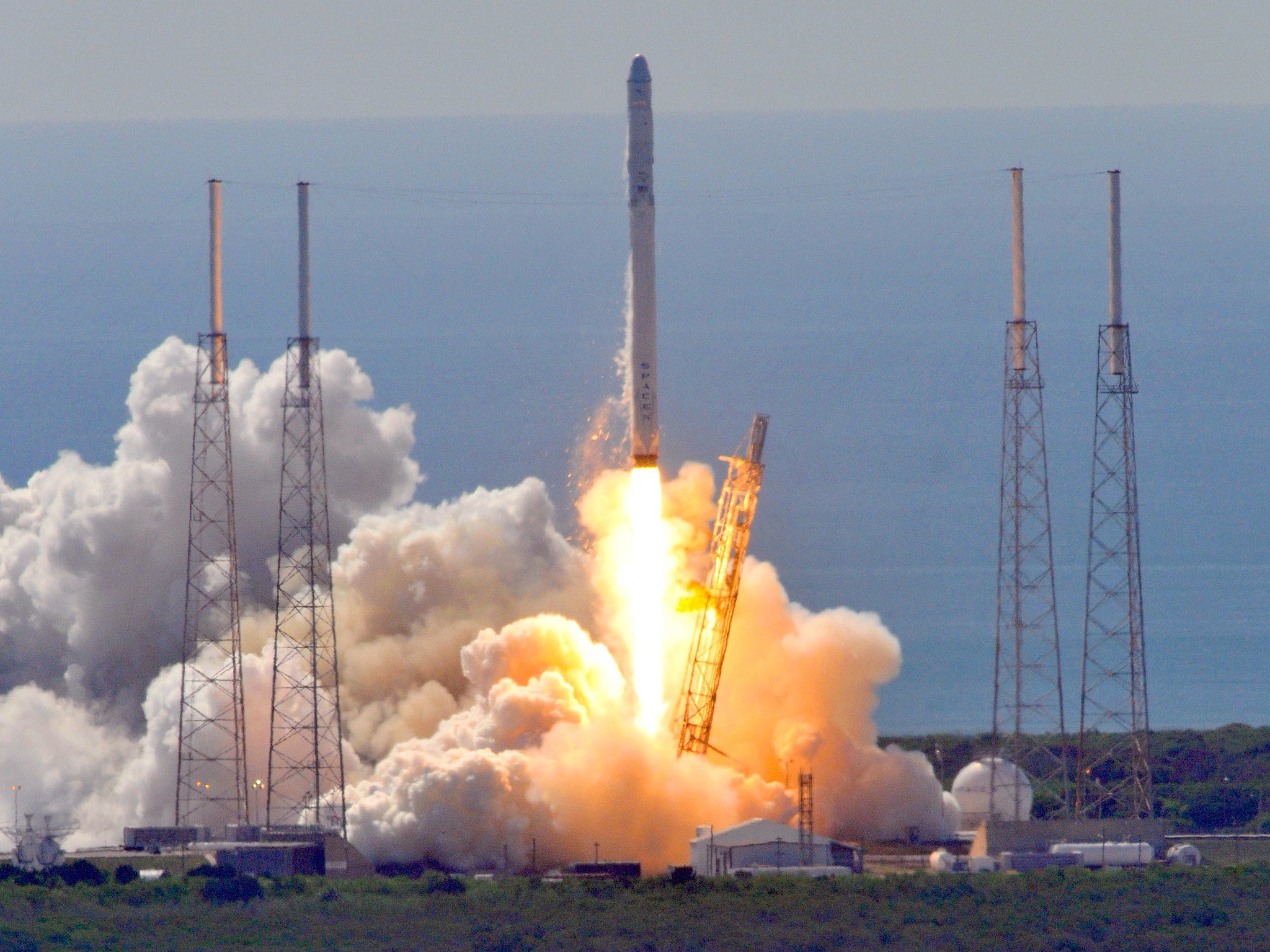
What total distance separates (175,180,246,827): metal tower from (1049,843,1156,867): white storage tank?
16.1m

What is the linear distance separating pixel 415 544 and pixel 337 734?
8.90m

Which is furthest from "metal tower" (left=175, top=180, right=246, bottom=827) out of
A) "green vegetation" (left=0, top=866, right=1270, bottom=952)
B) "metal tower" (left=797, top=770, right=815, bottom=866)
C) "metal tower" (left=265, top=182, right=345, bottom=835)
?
"metal tower" (left=797, top=770, right=815, bottom=866)

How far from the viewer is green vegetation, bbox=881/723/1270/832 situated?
72562 millimetres

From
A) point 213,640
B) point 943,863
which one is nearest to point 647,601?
point 943,863

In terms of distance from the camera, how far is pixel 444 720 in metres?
60.2

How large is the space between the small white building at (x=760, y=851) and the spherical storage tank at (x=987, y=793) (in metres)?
5.96

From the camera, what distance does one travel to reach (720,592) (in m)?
54.8

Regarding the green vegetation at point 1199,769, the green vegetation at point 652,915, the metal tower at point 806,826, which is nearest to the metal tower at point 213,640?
the green vegetation at point 652,915

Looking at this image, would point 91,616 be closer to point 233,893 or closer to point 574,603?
point 574,603

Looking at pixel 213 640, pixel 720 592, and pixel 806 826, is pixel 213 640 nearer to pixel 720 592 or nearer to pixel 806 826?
pixel 720 592

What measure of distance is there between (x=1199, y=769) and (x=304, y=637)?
3197 cm

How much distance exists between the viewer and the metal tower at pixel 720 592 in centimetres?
5456

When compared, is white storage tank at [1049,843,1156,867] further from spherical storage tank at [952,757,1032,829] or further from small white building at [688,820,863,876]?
small white building at [688,820,863,876]

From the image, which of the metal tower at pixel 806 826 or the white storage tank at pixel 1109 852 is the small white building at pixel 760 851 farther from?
the white storage tank at pixel 1109 852
